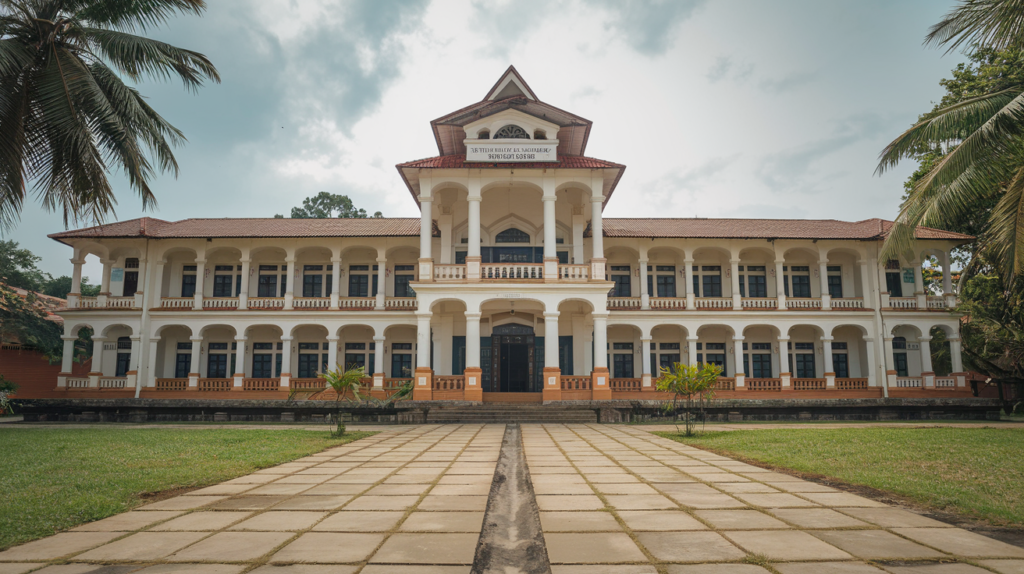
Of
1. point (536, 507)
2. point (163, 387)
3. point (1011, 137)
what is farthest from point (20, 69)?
point (1011, 137)

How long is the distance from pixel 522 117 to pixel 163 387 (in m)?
16.4

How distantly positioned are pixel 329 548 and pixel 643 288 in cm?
1955

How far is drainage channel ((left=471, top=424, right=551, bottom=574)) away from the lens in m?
3.29

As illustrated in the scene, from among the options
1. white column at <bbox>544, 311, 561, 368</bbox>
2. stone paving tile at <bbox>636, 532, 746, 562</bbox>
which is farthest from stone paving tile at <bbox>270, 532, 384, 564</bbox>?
white column at <bbox>544, 311, 561, 368</bbox>

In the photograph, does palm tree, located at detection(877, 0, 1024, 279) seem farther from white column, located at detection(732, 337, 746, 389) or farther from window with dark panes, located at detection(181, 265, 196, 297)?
window with dark panes, located at detection(181, 265, 196, 297)

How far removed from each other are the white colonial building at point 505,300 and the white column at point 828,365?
71 mm

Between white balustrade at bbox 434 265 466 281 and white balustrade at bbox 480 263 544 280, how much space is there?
2.44 ft

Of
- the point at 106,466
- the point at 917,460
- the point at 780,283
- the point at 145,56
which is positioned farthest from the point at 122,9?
the point at 780,283

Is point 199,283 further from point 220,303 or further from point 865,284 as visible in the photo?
point 865,284

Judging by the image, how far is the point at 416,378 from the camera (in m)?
18.4

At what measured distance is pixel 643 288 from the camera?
2200cm

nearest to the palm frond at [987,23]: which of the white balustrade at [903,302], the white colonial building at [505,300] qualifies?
the white colonial building at [505,300]

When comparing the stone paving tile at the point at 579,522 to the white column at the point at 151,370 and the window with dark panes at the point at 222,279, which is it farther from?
the window with dark panes at the point at 222,279

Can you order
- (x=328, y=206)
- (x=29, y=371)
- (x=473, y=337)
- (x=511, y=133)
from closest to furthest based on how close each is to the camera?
(x=473, y=337) < (x=511, y=133) < (x=29, y=371) < (x=328, y=206)
